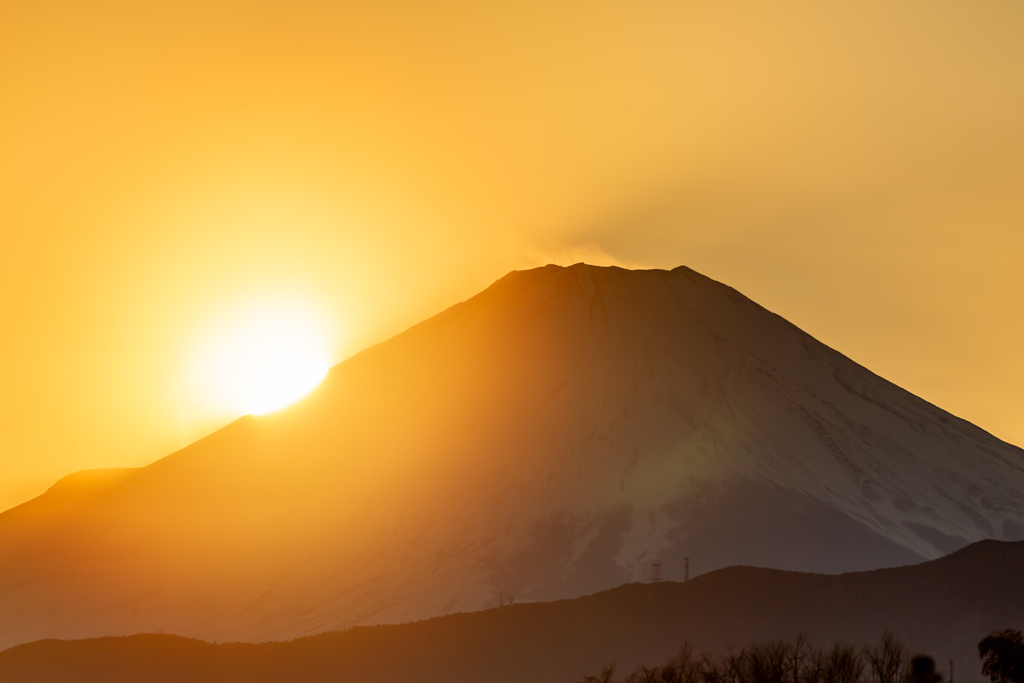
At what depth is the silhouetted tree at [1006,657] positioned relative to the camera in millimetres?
33625

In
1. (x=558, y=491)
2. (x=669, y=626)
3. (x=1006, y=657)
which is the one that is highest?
(x=558, y=491)

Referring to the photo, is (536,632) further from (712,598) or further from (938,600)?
(938,600)

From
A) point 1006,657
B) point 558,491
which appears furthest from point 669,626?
point 1006,657

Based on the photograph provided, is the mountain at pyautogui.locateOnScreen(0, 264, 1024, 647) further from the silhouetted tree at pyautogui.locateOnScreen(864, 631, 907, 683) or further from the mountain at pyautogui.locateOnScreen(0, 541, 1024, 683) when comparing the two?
the silhouetted tree at pyautogui.locateOnScreen(864, 631, 907, 683)

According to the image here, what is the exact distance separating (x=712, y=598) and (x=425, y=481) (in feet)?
186

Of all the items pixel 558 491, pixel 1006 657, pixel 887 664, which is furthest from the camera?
pixel 558 491

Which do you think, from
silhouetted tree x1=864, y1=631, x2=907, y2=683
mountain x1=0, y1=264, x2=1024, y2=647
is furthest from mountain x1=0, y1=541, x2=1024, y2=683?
silhouetted tree x1=864, y1=631, x2=907, y2=683

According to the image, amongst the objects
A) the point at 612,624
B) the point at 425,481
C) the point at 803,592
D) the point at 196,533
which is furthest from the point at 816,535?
the point at 196,533

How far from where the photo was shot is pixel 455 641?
413 feet

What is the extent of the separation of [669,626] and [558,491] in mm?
35117

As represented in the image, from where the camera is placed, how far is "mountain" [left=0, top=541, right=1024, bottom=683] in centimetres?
11625

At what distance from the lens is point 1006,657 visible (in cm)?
3416

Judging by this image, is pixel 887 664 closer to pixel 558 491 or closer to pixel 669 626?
pixel 669 626

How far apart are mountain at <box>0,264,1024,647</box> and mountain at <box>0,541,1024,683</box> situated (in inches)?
167
